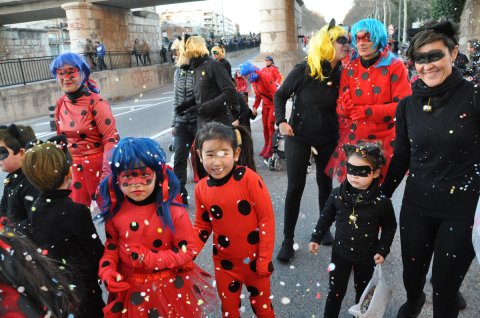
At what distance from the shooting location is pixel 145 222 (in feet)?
6.82

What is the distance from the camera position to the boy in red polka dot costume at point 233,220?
7.55 ft

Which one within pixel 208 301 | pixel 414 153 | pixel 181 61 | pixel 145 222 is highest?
pixel 181 61

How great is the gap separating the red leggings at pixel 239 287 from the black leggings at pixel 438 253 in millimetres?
888

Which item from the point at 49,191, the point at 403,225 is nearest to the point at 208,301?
the point at 49,191

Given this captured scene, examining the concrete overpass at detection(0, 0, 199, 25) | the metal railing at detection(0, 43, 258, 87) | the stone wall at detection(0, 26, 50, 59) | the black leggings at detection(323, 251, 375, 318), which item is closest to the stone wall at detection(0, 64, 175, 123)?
the metal railing at detection(0, 43, 258, 87)

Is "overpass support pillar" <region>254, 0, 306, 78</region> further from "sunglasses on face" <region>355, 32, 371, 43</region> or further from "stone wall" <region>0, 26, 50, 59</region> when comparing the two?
"stone wall" <region>0, 26, 50, 59</region>

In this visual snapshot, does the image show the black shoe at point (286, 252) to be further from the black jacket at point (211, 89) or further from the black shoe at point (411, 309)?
the black jacket at point (211, 89)

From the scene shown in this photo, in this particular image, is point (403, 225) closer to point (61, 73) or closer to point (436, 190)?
point (436, 190)

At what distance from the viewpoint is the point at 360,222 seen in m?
→ 2.45

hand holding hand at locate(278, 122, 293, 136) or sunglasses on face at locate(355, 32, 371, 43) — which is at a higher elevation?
sunglasses on face at locate(355, 32, 371, 43)

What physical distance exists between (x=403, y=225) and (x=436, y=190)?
0.33 metres

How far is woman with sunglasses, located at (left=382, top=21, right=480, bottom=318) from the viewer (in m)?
2.05

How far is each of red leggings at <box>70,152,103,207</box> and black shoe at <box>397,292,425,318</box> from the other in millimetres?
2530

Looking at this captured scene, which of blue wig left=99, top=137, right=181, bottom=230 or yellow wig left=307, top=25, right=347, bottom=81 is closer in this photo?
blue wig left=99, top=137, right=181, bottom=230
